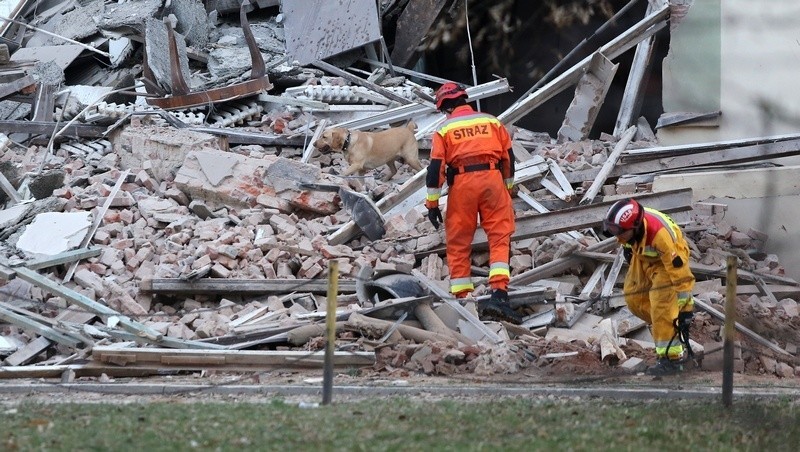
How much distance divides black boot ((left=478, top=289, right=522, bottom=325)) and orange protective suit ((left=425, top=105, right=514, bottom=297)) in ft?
0.30

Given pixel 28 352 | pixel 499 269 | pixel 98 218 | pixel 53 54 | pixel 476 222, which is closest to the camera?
pixel 28 352

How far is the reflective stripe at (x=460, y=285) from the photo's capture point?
414 inches

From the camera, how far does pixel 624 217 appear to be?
8656 millimetres

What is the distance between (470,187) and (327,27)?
306 inches

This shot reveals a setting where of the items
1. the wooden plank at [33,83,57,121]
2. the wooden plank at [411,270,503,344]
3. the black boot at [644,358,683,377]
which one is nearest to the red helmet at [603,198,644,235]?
the black boot at [644,358,683,377]

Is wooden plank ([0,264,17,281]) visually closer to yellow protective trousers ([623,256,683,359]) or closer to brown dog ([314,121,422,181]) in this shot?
brown dog ([314,121,422,181])

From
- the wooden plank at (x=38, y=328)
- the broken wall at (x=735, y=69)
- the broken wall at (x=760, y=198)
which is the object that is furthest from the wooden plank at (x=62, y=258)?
the broken wall at (x=735, y=69)

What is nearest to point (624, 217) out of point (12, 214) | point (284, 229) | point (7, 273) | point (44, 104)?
point (284, 229)

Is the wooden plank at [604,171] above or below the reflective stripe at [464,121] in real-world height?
below

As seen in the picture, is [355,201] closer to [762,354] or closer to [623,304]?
[623,304]

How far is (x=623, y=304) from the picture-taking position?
35.7ft

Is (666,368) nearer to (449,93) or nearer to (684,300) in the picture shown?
(684,300)

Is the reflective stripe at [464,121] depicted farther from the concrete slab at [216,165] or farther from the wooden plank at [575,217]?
the concrete slab at [216,165]

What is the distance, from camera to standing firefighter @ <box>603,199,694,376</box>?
8.77 meters
